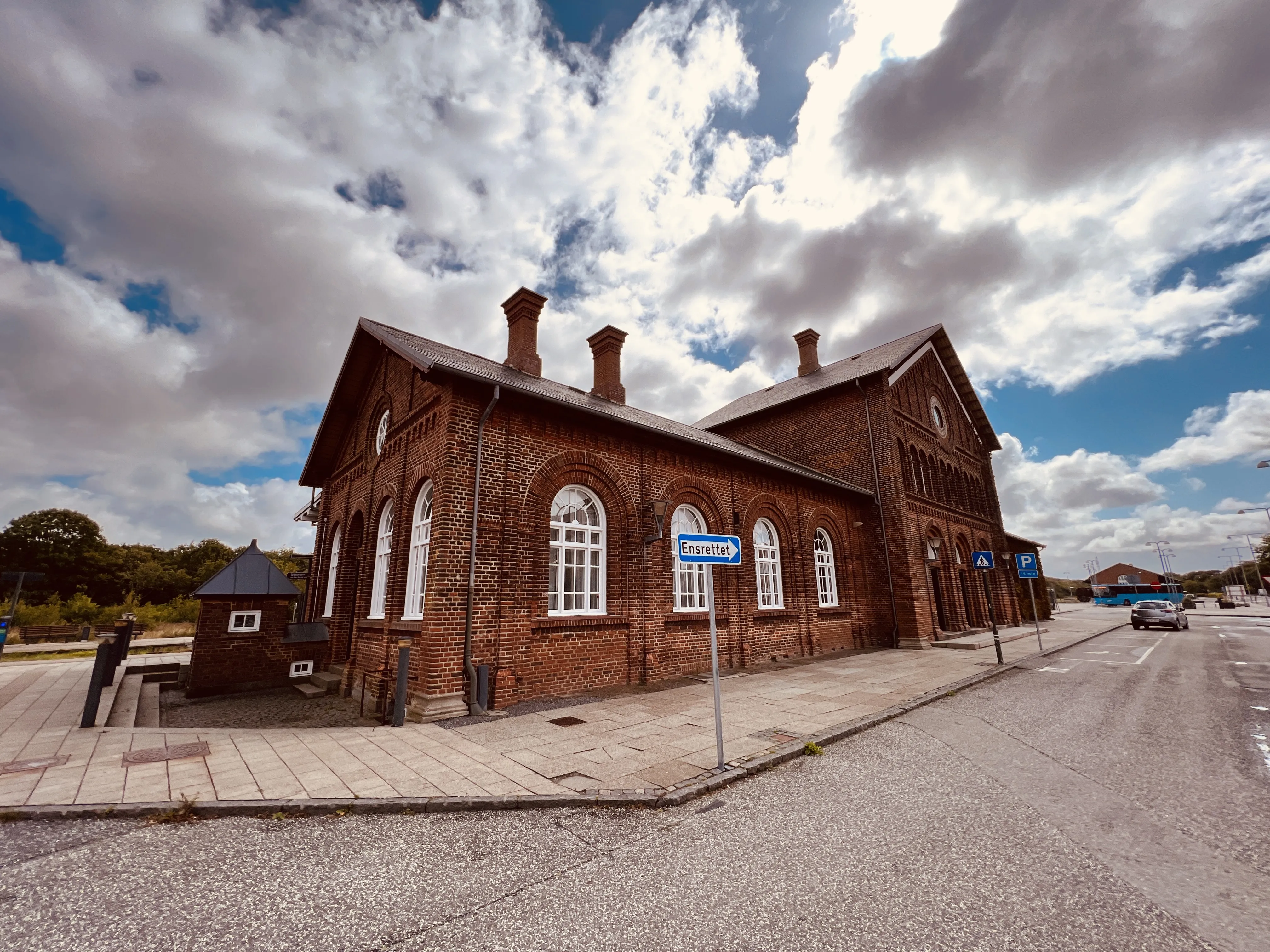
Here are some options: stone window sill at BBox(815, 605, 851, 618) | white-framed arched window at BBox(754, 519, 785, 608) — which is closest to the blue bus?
stone window sill at BBox(815, 605, 851, 618)

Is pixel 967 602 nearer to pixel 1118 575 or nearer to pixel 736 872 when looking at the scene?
pixel 736 872

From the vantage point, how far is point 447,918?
2977 millimetres

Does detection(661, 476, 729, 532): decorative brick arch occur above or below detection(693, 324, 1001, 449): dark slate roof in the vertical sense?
below

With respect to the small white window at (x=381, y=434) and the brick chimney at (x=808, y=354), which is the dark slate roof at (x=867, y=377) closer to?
the brick chimney at (x=808, y=354)

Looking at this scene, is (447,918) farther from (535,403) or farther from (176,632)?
(176,632)

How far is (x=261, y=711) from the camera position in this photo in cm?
958

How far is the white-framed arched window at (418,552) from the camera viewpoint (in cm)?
962

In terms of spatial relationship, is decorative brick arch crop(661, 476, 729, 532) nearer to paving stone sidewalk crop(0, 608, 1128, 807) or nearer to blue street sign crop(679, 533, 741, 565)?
paving stone sidewalk crop(0, 608, 1128, 807)

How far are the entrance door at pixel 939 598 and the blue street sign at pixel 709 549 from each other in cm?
1630

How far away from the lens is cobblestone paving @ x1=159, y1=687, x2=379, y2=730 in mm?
8477

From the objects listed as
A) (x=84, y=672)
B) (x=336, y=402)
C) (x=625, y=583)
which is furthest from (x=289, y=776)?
(x=84, y=672)

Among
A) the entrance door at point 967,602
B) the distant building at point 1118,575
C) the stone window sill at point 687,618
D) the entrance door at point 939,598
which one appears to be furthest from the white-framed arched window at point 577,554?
the distant building at point 1118,575

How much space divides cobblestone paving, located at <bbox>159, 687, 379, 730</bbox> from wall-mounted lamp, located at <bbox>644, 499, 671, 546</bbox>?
5649mm

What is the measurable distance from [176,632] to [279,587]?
61.6ft
